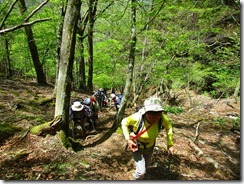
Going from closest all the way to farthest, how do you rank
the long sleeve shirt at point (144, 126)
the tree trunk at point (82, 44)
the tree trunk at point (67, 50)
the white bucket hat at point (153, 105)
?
1. the white bucket hat at point (153, 105)
2. the long sleeve shirt at point (144, 126)
3. the tree trunk at point (67, 50)
4. the tree trunk at point (82, 44)

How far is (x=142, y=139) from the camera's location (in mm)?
4555

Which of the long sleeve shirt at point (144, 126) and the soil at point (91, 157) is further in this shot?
the soil at point (91, 157)

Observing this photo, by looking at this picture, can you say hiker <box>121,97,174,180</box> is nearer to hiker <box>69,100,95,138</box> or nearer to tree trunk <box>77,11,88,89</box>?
hiker <box>69,100,95,138</box>

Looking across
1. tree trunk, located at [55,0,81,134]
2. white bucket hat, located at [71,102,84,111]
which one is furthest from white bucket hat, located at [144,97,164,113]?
white bucket hat, located at [71,102,84,111]

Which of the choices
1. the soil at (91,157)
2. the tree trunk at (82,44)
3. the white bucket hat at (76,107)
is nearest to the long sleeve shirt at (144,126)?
the soil at (91,157)

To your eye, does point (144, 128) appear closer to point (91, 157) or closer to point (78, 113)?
point (91, 157)

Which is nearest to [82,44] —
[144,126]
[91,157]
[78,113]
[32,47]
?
[32,47]

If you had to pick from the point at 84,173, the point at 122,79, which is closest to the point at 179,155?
the point at 84,173

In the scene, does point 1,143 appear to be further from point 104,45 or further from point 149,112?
point 104,45

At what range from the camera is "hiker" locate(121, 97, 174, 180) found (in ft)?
13.9

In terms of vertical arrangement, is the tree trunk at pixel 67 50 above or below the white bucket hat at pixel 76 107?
above

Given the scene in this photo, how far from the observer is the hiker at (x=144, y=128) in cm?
423

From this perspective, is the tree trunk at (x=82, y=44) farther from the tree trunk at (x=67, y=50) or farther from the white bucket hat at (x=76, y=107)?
the tree trunk at (x=67, y=50)

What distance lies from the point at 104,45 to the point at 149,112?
14408 mm
